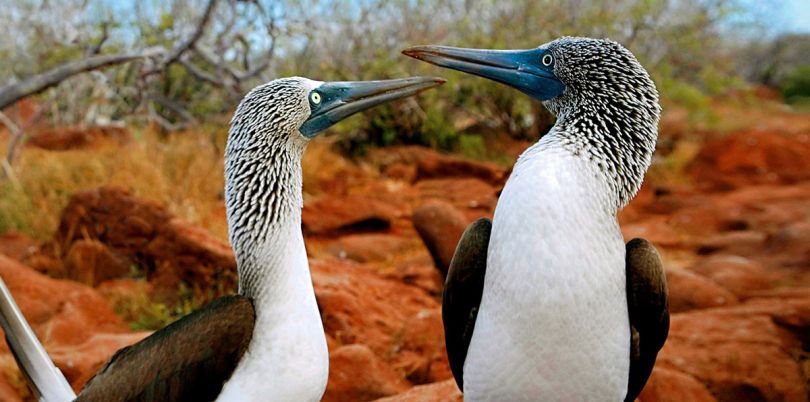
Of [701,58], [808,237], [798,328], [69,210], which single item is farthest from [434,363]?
[701,58]

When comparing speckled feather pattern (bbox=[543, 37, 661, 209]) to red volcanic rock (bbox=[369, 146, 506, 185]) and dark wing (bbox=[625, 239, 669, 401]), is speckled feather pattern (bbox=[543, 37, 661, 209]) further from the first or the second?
red volcanic rock (bbox=[369, 146, 506, 185])

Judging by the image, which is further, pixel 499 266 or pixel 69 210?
→ pixel 69 210

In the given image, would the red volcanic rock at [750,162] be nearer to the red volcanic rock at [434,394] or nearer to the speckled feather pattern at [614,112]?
the red volcanic rock at [434,394]

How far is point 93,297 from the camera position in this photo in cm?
527

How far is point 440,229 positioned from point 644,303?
3.30m

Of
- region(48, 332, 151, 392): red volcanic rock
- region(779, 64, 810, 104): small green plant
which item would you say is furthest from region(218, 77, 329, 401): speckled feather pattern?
region(779, 64, 810, 104): small green plant

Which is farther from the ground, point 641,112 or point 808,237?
point 641,112

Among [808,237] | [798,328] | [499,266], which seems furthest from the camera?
[808,237]

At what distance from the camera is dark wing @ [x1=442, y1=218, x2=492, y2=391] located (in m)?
2.59

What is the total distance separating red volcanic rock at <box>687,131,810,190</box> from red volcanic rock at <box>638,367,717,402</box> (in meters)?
8.18

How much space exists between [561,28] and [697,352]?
7544mm

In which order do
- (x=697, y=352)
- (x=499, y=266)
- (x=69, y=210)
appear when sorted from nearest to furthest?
(x=499, y=266) → (x=697, y=352) → (x=69, y=210)

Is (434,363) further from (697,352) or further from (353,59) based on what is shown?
(353,59)

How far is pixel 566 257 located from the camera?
2.30m
